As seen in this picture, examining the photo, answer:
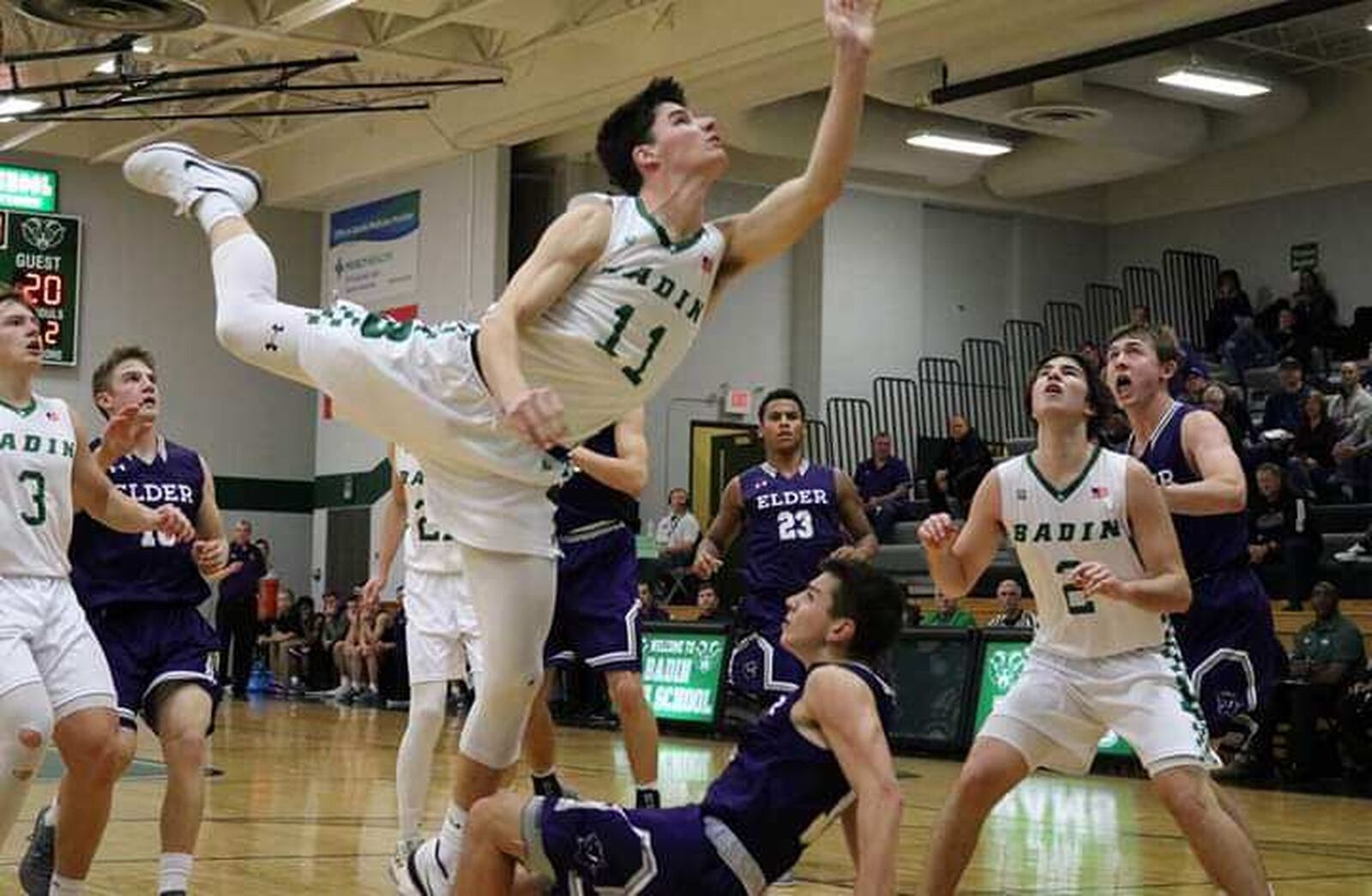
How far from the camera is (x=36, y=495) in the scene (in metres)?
5.63

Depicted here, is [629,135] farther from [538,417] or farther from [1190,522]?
[1190,522]

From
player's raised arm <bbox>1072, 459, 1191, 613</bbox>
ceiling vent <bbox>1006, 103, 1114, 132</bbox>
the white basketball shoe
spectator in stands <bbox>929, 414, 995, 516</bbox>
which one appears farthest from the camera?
ceiling vent <bbox>1006, 103, 1114, 132</bbox>

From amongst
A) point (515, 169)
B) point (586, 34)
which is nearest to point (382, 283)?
point (515, 169)

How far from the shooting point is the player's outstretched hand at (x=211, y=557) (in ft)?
20.9

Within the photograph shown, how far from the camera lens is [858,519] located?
9344 millimetres

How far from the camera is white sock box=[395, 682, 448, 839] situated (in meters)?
7.02

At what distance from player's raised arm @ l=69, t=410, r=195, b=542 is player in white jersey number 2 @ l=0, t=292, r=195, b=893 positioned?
70mm

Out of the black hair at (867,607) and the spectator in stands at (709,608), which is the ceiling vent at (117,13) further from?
the black hair at (867,607)

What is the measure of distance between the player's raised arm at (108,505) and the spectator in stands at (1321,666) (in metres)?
9.44

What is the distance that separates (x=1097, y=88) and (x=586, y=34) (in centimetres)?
597

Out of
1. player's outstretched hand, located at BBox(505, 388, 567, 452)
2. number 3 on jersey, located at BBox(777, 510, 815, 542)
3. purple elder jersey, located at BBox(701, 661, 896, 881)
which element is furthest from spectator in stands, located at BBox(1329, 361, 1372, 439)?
player's outstretched hand, located at BBox(505, 388, 567, 452)

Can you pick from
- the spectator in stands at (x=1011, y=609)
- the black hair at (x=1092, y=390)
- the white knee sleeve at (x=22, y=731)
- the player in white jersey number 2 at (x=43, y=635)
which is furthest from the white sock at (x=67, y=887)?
the spectator in stands at (x=1011, y=609)

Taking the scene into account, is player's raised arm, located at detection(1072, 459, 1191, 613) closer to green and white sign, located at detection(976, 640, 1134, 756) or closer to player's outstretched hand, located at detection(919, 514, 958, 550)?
player's outstretched hand, located at detection(919, 514, 958, 550)

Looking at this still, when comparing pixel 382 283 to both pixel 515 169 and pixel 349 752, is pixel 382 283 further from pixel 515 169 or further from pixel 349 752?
pixel 349 752
